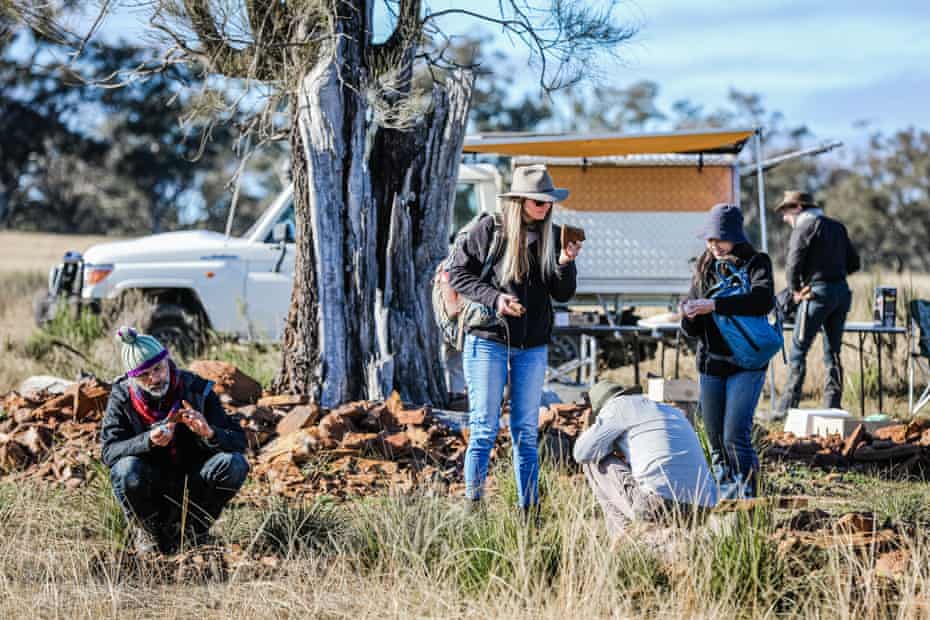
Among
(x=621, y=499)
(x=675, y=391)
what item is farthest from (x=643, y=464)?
(x=675, y=391)

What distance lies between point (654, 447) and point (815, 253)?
472 centimetres

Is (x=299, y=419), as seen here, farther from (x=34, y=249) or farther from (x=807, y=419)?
(x=34, y=249)

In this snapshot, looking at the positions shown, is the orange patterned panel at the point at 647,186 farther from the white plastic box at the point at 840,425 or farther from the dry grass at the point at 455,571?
the dry grass at the point at 455,571

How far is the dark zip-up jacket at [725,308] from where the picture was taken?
5.54 metres

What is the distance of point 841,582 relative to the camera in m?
3.87

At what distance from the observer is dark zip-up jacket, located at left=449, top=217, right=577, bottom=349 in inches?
198

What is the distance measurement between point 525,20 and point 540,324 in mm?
3347

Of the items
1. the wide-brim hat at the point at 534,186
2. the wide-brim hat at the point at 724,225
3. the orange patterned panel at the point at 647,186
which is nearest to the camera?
the wide-brim hat at the point at 534,186

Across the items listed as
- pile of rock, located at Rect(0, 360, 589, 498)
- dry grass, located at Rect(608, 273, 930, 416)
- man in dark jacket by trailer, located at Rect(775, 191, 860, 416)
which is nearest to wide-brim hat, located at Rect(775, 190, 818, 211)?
man in dark jacket by trailer, located at Rect(775, 191, 860, 416)

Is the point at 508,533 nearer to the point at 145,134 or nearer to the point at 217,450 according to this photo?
the point at 217,450

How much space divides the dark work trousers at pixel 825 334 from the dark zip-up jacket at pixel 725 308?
10.9 ft

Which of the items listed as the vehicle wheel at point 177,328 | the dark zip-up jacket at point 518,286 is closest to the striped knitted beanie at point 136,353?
the dark zip-up jacket at point 518,286

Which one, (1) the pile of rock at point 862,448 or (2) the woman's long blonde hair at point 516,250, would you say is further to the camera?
(1) the pile of rock at point 862,448

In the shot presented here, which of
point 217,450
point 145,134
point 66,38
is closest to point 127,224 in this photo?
point 145,134
